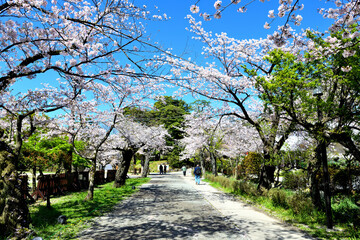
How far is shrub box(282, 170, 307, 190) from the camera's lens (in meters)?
13.8

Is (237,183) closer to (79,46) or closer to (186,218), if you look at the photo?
(186,218)

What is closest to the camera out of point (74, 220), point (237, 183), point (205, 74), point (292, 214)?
point (74, 220)

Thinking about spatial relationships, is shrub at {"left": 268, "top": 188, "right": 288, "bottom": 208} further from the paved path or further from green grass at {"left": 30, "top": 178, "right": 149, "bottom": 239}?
green grass at {"left": 30, "top": 178, "right": 149, "bottom": 239}

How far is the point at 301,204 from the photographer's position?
25.0ft

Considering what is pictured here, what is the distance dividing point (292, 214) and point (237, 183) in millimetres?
6641

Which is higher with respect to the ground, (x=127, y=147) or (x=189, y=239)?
(x=127, y=147)

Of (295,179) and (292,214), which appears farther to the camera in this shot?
(295,179)

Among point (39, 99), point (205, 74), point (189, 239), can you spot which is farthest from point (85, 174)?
point (189, 239)

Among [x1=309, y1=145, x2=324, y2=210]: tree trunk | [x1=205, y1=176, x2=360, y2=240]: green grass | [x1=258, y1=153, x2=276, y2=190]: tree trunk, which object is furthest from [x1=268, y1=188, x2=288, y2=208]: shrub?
[x1=258, y1=153, x2=276, y2=190]: tree trunk

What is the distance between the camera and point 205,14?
13.3ft

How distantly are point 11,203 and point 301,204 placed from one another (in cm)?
818

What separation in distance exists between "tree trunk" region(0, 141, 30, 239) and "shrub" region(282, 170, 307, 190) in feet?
42.1

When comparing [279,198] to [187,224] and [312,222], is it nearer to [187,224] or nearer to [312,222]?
[312,222]

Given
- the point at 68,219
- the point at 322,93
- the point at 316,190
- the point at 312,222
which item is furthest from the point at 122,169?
the point at 322,93
